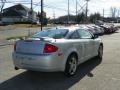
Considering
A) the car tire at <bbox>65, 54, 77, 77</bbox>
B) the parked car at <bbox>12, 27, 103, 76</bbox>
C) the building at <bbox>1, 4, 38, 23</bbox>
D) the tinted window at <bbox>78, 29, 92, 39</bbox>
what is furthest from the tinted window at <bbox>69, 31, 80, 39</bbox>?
the building at <bbox>1, 4, 38, 23</bbox>

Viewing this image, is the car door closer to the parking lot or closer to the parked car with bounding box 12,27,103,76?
the parked car with bounding box 12,27,103,76

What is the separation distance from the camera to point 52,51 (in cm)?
739

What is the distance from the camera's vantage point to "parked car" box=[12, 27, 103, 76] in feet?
24.2

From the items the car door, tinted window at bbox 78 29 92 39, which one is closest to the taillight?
the car door

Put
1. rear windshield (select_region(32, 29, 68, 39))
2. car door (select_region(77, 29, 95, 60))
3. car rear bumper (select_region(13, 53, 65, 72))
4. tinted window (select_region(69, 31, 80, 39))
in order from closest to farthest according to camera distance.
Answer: car rear bumper (select_region(13, 53, 65, 72)), rear windshield (select_region(32, 29, 68, 39)), tinted window (select_region(69, 31, 80, 39)), car door (select_region(77, 29, 95, 60))

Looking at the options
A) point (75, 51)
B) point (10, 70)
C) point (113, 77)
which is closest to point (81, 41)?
point (75, 51)

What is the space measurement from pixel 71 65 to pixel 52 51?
38.4 inches

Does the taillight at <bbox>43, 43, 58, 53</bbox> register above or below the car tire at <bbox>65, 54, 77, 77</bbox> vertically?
above

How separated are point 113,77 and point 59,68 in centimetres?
164

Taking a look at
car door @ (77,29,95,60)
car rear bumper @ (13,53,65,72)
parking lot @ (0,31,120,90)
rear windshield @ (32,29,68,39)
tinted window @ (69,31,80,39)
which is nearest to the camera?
parking lot @ (0,31,120,90)

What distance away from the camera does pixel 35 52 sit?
748cm

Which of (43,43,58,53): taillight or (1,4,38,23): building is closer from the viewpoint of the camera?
(43,43,58,53): taillight

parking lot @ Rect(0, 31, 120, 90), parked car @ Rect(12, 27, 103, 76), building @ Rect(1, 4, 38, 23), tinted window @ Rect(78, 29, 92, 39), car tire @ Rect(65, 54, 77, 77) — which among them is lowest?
parking lot @ Rect(0, 31, 120, 90)

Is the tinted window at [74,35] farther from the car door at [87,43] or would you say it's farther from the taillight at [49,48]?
the taillight at [49,48]
